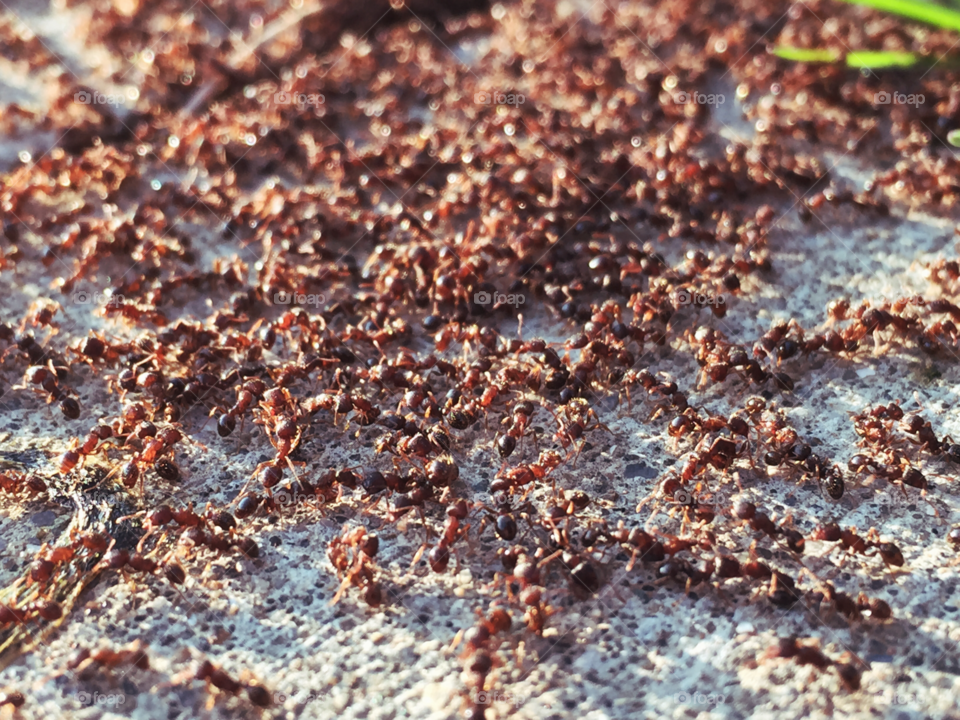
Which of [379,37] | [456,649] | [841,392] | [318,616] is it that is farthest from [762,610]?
[379,37]

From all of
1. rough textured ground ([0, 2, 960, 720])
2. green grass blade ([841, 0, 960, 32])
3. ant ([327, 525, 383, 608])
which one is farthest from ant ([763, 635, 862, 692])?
green grass blade ([841, 0, 960, 32])

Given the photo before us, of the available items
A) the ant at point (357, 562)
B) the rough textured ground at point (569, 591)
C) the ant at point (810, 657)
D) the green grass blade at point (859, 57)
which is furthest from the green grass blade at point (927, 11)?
the ant at point (357, 562)

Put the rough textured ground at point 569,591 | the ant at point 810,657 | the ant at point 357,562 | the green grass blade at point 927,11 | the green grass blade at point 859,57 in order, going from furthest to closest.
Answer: the green grass blade at point 859,57 < the green grass blade at point 927,11 < the ant at point 357,562 < the rough textured ground at point 569,591 < the ant at point 810,657

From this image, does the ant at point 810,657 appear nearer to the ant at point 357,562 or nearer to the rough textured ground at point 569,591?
the rough textured ground at point 569,591

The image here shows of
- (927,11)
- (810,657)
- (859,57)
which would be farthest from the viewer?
(859,57)

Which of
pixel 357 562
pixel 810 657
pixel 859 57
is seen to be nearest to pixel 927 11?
pixel 859 57

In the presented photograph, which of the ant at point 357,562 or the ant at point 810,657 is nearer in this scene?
the ant at point 810,657

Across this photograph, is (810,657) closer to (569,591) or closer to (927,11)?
(569,591)

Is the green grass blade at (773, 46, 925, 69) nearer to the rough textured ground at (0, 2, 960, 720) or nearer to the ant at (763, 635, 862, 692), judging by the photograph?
the rough textured ground at (0, 2, 960, 720)
